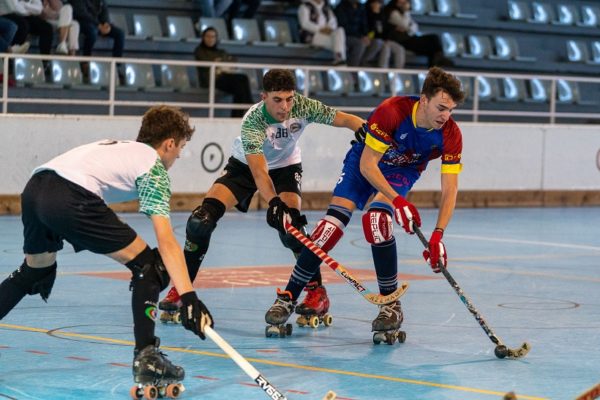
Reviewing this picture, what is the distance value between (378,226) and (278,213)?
635mm

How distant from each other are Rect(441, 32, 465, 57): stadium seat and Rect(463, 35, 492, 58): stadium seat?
0.55 feet

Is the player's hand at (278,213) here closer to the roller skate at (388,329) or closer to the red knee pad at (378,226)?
the red knee pad at (378,226)

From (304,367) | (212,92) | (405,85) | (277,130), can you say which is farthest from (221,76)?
(304,367)

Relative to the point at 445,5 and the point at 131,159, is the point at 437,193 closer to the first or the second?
the point at 445,5

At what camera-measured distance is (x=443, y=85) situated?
7.34 metres

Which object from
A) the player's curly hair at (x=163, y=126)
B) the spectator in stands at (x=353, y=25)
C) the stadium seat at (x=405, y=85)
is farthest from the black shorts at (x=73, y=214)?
the spectator in stands at (x=353, y=25)

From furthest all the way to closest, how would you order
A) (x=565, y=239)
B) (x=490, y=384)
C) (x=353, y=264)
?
(x=565, y=239)
(x=353, y=264)
(x=490, y=384)

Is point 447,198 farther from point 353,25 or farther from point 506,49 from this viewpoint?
point 506,49

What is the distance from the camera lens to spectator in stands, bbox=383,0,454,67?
20.6 metres

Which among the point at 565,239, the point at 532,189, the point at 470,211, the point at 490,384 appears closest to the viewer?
the point at 490,384

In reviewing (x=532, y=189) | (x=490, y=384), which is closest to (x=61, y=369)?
(x=490, y=384)

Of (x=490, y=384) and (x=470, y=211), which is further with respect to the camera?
(x=470, y=211)

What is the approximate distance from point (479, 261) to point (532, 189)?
722 centimetres

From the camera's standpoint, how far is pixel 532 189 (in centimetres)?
1877
